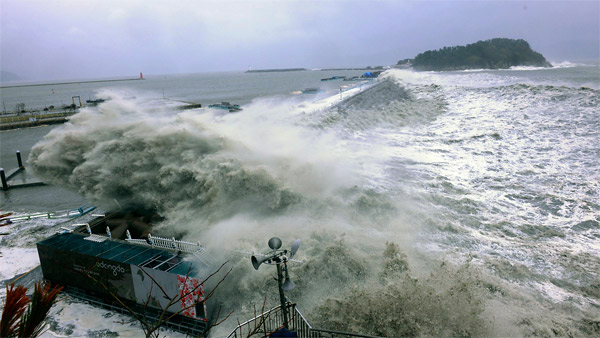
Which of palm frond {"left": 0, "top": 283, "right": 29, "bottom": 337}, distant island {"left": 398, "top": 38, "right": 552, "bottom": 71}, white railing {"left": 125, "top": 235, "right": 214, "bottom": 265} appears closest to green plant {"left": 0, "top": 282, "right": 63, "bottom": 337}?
palm frond {"left": 0, "top": 283, "right": 29, "bottom": 337}

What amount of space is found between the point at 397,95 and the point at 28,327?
44068 mm

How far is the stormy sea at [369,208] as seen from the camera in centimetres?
958

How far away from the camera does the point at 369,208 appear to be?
49.8 feet

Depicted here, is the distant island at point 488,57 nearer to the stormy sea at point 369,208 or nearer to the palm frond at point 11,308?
the stormy sea at point 369,208

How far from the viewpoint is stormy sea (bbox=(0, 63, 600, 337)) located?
31.4ft

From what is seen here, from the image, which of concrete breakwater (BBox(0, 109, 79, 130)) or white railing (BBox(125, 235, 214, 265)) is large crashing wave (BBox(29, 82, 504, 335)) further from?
concrete breakwater (BBox(0, 109, 79, 130))

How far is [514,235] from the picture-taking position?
1248 cm

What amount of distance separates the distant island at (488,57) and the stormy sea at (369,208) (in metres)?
74.1

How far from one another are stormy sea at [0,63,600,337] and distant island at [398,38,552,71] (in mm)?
74115

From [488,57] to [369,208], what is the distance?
315 ft

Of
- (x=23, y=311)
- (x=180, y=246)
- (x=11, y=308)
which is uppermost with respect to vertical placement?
(x=11, y=308)

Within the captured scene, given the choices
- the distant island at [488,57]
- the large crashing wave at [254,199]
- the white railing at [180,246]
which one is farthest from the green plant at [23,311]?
the distant island at [488,57]

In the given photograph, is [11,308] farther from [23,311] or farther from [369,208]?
[369,208]

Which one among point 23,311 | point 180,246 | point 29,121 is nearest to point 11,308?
point 23,311
